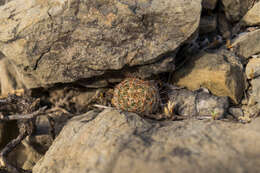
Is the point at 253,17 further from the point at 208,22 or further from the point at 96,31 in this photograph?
the point at 96,31

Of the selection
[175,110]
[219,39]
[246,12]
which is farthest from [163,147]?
[246,12]

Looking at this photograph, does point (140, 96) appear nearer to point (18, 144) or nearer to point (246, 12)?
point (18, 144)

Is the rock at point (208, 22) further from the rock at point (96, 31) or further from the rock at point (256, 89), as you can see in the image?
the rock at point (256, 89)

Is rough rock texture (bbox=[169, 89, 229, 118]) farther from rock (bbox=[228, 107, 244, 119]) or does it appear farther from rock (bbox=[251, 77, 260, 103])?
rock (bbox=[251, 77, 260, 103])

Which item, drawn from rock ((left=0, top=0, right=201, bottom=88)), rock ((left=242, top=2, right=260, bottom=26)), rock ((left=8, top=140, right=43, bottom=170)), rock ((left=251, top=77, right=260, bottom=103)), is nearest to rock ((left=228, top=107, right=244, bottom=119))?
rock ((left=251, top=77, right=260, bottom=103))

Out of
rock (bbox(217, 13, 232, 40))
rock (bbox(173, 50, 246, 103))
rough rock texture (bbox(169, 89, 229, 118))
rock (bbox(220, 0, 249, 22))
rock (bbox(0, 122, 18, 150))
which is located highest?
rock (bbox(220, 0, 249, 22))

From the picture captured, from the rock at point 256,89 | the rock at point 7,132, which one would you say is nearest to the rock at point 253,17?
the rock at point 256,89

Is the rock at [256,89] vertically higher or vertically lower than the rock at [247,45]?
lower
